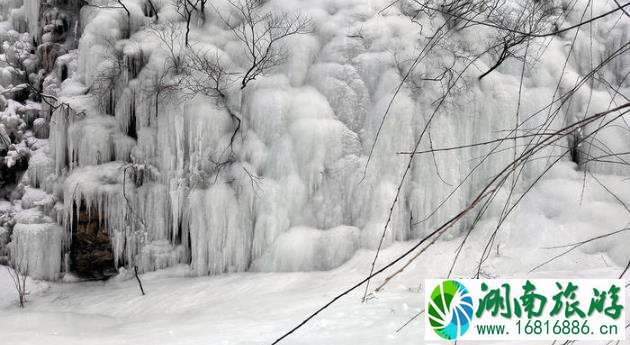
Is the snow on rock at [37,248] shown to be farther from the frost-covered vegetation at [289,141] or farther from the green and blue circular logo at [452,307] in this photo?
the green and blue circular logo at [452,307]

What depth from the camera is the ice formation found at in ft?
15.5

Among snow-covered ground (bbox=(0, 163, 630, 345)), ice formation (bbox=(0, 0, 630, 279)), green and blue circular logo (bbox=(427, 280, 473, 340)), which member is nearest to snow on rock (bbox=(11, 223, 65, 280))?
ice formation (bbox=(0, 0, 630, 279))

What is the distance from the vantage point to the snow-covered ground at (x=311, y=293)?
2.96 m

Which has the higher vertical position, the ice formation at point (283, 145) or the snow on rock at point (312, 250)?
the ice formation at point (283, 145)

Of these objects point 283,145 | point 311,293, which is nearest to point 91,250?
point 283,145

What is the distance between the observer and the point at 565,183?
4.51m

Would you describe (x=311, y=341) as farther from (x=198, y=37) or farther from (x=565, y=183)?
(x=198, y=37)

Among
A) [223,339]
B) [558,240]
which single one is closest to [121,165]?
[223,339]

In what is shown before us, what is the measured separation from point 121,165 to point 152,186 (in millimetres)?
447

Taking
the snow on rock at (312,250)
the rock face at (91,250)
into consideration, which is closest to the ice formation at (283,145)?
the snow on rock at (312,250)

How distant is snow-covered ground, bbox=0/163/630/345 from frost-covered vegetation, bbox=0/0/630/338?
5 centimetres

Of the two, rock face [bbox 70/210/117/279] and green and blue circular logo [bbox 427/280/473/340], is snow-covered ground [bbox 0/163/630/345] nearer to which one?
rock face [bbox 70/210/117/279]

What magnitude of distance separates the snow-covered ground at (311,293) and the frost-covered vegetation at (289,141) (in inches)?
2.1

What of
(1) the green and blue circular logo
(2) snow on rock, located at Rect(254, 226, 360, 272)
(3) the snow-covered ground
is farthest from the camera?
(2) snow on rock, located at Rect(254, 226, 360, 272)
